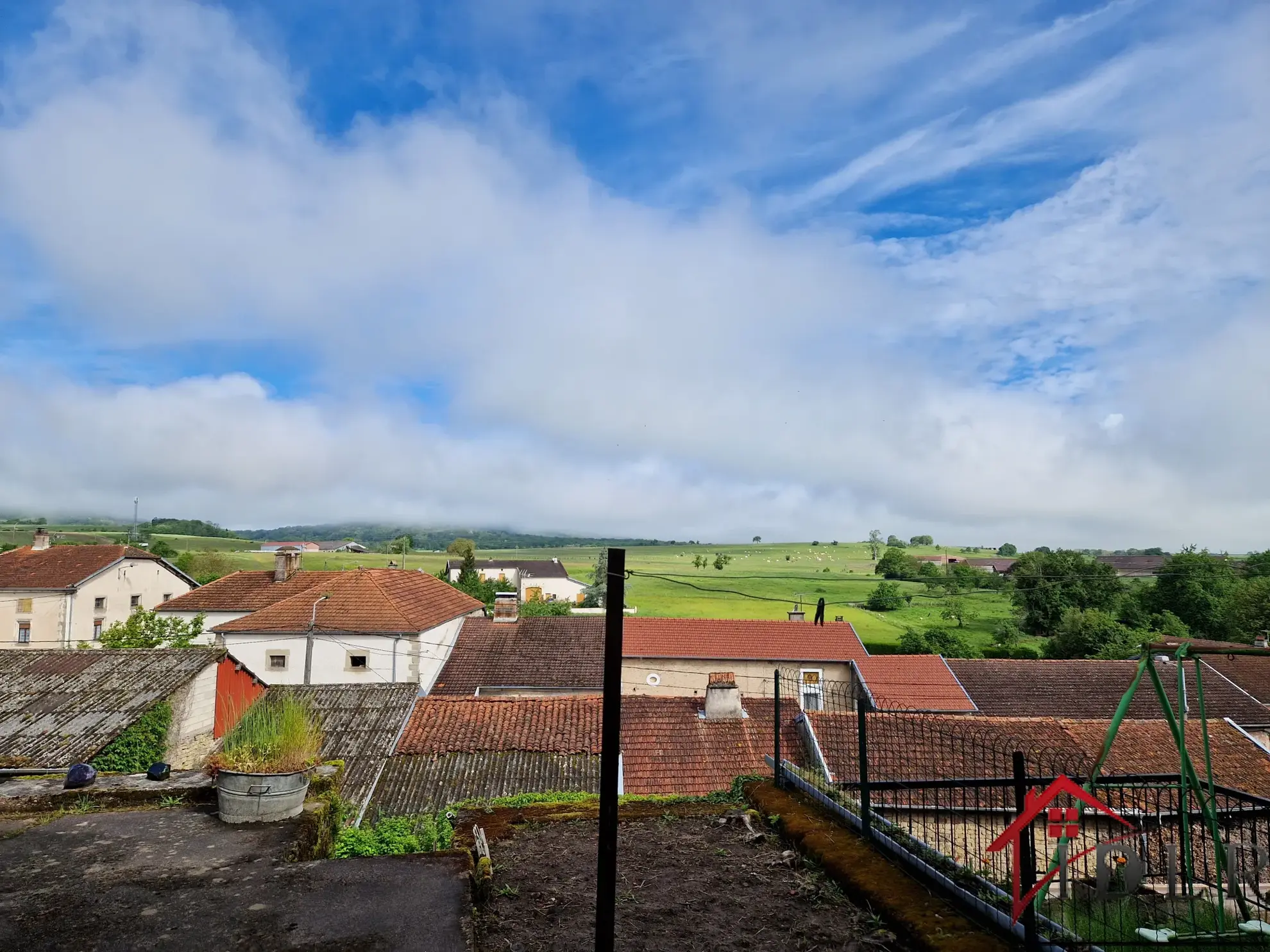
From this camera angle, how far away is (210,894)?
185 inches

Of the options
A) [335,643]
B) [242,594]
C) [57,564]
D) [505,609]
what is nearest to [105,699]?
[335,643]

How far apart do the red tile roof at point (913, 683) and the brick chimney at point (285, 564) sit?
1161 inches

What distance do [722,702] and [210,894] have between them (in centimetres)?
1212

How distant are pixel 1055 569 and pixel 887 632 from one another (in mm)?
22619

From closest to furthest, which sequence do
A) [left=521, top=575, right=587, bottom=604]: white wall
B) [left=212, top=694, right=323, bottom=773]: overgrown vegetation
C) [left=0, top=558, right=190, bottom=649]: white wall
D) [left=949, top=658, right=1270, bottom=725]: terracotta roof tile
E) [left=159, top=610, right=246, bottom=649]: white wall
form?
1. [left=212, top=694, right=323, bottom=773]: overgrown vegetation
2. [left=949, top=658, right=1270, bottom=725]: terracotta roof tile
3. [left=159, top=610, right=246, bottom=649]: white wall
4. [left=0, top=558, right=190, bottom=649]: white wall
5. [left=521, top=575, right=587, bottom=604]: white wall

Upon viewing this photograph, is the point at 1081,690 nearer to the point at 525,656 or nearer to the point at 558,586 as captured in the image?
the point at 525,656

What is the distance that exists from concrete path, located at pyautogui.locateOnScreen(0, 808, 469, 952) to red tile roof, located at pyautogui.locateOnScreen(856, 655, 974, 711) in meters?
25.2

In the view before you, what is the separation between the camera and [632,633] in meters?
35.3

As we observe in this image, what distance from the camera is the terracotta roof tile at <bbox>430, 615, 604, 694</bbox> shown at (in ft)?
92.8

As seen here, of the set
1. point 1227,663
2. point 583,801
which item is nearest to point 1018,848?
point 583,801

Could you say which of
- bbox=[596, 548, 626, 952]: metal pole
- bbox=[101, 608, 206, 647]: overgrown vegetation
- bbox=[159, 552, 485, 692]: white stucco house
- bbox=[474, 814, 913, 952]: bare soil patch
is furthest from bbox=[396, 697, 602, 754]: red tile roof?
bbox=[101, 608, 206, 647]: overgrown vegetation

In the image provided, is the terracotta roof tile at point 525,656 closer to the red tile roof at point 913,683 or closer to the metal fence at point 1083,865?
the red tile roof at point 913,683

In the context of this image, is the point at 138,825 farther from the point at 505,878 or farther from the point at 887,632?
the point at 887,632

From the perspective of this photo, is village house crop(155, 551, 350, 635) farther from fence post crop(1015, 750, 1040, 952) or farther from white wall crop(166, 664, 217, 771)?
fence post crop(1015, 750, 1040, 952)
